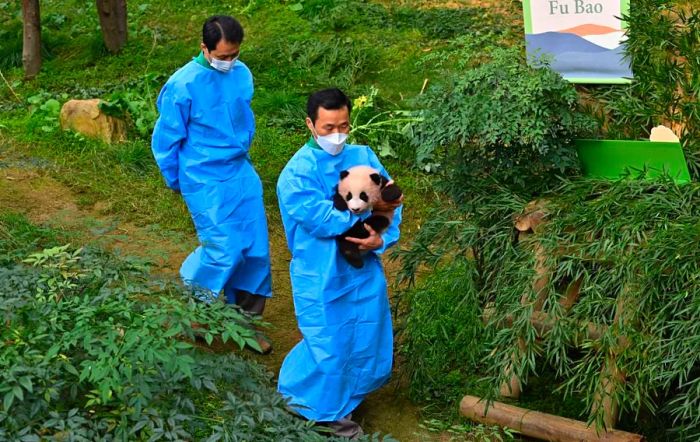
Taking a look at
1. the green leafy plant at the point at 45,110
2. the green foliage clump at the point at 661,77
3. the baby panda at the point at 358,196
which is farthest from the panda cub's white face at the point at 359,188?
the green leafy plant at the point at 45,110

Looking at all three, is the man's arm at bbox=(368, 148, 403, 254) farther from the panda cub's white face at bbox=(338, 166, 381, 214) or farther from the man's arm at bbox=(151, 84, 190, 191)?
the man's arm at bbox=(151, 84, 190, 191)

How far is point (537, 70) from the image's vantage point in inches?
181

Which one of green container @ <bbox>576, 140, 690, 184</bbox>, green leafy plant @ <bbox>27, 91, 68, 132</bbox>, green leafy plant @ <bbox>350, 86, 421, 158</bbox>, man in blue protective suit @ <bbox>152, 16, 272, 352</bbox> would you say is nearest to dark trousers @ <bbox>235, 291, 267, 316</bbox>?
man in blue protective suit @ <bbox>152, 16, 272, 352</bbox>

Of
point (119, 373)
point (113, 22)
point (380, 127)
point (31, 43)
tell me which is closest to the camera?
point (119, 373)

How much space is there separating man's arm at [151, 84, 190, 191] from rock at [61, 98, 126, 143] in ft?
10.2

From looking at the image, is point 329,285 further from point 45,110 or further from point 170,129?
point 45,110

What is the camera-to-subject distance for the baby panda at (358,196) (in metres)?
4.43

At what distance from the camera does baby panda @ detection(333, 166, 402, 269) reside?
4434 millimetres

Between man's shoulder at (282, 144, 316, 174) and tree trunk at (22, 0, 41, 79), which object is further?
tree trunk at (22, 0, 41, 79)

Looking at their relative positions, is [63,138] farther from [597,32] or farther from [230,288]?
[597,32]

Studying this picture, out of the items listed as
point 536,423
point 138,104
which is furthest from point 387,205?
point 138,104

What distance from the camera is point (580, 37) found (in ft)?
16.2

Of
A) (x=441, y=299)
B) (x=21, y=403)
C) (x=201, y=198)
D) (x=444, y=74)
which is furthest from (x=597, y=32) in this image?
(x=21, y=403)

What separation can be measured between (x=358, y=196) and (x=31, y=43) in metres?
6.55
